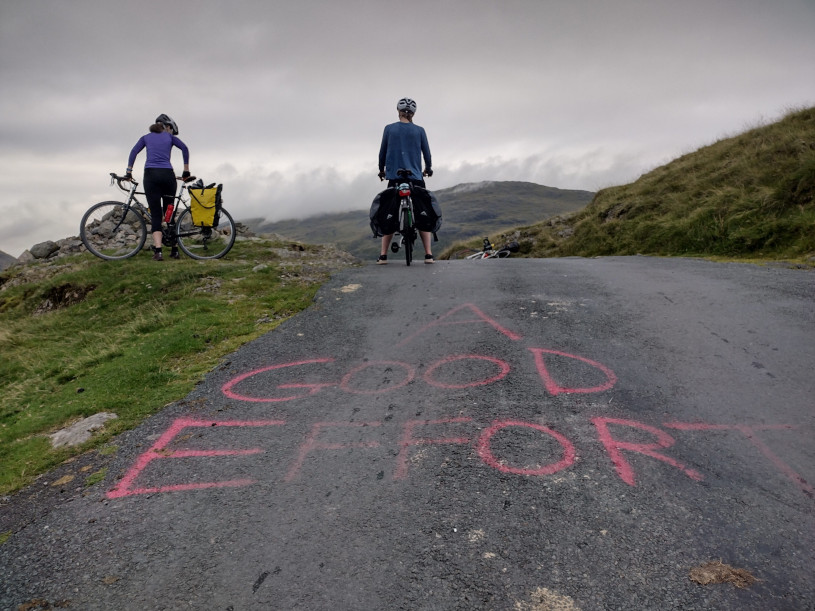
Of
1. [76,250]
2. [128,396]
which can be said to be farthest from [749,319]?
[76,250]

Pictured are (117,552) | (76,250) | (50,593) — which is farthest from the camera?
(76,250)

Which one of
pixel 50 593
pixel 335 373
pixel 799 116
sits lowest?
pixel 50 593

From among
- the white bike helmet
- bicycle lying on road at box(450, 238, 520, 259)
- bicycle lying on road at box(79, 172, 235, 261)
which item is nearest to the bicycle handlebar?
bicycle lying on road at box(79, 172, 235, 261)

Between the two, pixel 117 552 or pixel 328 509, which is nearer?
pixel 117 552

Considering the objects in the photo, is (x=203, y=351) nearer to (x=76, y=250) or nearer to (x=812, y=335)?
(x=812, y=335)

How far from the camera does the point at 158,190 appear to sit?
31.1 ft

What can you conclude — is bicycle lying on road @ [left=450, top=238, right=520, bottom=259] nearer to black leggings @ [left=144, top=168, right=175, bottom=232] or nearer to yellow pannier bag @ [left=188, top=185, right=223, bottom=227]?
yellow pannier bag @ [left=188, top=185, right=223, bottom=227]

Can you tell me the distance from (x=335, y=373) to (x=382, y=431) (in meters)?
1.29

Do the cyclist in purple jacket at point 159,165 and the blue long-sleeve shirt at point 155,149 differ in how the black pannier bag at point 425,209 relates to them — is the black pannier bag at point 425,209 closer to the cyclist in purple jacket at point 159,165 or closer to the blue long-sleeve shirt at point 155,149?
the cyclist in purple jacket at point 159,165

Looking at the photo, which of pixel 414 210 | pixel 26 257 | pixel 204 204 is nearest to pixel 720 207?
pixel 414 210

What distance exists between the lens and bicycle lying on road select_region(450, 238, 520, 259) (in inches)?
720

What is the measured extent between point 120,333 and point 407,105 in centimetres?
615

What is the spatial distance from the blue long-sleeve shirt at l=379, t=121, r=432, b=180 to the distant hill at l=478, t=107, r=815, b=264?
721 centimetres

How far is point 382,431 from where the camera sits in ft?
11.9
